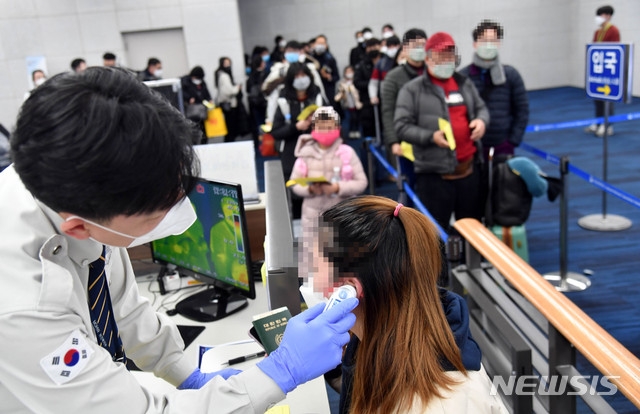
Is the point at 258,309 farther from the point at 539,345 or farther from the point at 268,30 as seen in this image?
the point at 268,30

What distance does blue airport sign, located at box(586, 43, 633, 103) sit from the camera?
4516 mm

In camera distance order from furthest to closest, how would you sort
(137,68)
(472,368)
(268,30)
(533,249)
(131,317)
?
(268,30), (137,68), (533,249), (131,317), (472,368)

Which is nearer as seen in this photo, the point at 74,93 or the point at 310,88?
the point at 74,93

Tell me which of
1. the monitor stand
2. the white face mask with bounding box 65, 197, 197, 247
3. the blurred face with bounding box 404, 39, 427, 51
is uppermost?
the blurred face with bounding box 404, 39, 427, 51

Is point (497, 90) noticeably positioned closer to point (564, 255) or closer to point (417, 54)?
point (417, 54)

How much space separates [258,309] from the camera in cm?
251

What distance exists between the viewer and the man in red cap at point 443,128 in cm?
399

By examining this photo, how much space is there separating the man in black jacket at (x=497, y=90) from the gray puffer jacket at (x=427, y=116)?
14.4 inches

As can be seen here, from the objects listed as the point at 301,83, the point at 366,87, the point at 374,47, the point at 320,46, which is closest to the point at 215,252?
the point at 301,83

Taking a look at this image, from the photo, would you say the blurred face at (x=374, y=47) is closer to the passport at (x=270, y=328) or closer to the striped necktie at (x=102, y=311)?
the passport at (x=270, y=328)

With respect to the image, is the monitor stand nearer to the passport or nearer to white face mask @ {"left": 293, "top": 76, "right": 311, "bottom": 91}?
the passport

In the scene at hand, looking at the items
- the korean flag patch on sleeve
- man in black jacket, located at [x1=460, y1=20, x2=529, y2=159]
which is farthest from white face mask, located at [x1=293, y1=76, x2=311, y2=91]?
the korean flag patch on sleeve

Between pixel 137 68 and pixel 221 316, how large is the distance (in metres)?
10.3

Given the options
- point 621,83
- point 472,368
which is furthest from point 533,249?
point 472,368
